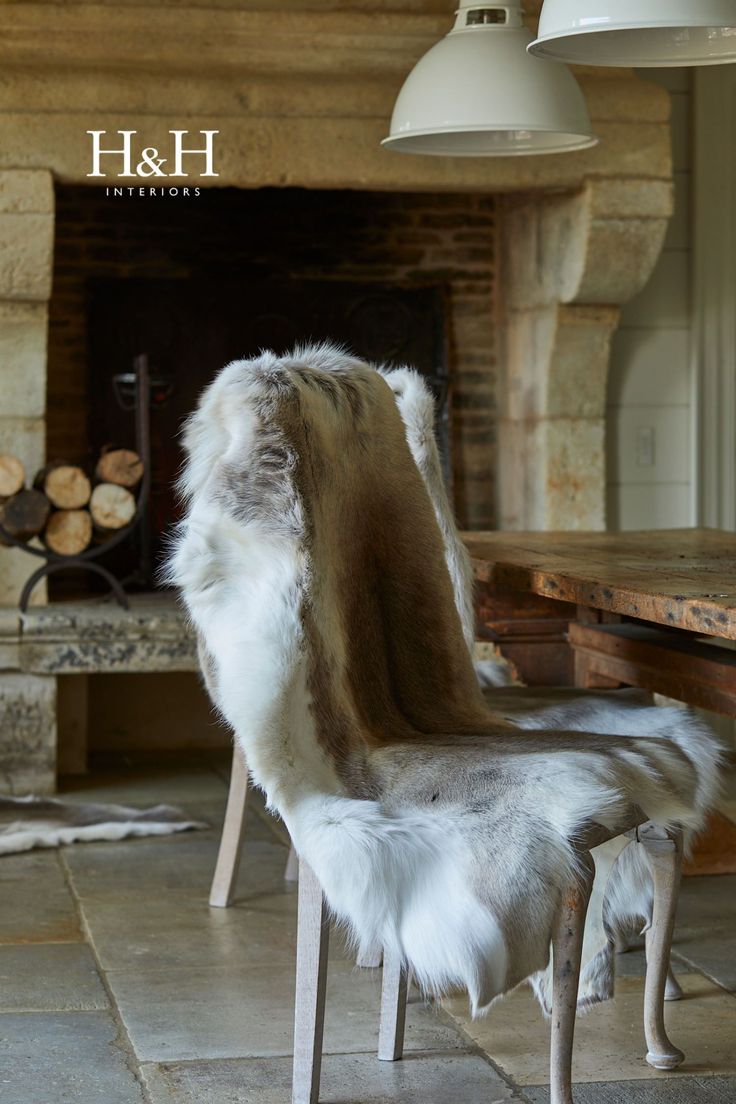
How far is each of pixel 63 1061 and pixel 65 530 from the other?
7.12ft

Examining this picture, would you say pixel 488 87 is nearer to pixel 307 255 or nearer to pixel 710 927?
pixel 710 927

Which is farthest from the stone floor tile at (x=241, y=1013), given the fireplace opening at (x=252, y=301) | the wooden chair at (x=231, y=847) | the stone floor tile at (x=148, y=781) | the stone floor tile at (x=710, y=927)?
the fireplace opening at (x=252, y=301)

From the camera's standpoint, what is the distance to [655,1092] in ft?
7.77

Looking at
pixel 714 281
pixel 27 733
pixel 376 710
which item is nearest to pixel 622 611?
pixel 376 710

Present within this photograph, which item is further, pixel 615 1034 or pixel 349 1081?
Result: pixel 615 1034

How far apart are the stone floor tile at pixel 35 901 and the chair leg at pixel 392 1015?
3.05ft

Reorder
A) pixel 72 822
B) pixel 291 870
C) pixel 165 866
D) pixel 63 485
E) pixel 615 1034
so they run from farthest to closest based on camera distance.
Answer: pixel 63 485
pixel 72 822
pixel 165 866
pixel 291 870
pixel 615 1034

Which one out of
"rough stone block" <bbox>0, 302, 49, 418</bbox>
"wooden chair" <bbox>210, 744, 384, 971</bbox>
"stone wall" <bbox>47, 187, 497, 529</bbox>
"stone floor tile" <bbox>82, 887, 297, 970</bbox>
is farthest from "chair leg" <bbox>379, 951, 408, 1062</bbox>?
"stone wall" <bbox>47, 187, 497, 529</bbox>

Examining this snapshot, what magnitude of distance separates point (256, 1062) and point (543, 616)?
1.42 metres

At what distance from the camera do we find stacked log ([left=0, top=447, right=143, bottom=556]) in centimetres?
434

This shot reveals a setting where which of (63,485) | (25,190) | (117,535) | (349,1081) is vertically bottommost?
(349,1081)

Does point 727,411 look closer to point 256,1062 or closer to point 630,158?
point 630,158

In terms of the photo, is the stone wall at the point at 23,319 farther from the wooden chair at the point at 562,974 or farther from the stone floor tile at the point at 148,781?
the wooden chair at the point at 562,974

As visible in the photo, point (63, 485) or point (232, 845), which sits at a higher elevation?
point (63, 485)
